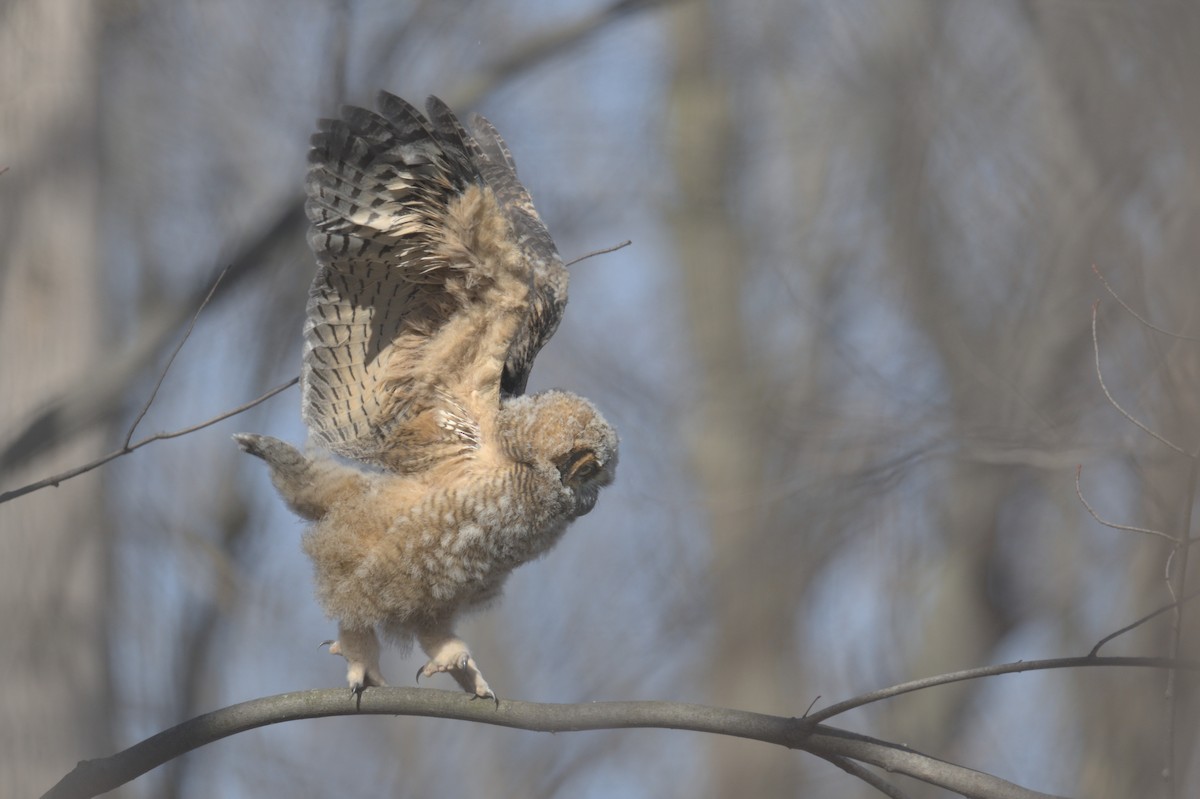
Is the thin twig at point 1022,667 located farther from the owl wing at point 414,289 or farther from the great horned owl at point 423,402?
the owl wing at point 414,289

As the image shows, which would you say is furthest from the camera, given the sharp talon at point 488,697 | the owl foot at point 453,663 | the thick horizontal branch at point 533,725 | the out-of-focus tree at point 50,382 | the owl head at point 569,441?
the out-of-focus tree at point 50,382

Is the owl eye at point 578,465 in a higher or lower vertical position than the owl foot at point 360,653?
higher

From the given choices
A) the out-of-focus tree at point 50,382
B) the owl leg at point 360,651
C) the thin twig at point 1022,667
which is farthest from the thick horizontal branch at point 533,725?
the out-of-focus tree at point 50,382

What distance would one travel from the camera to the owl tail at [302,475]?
12.4 ft

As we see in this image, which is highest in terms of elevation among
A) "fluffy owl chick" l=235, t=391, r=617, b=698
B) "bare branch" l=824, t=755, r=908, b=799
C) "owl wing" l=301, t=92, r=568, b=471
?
"owl wing" l=301, t=92, r=568, b=471

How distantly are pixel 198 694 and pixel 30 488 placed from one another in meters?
5.52

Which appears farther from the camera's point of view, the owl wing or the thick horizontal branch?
the owl wing

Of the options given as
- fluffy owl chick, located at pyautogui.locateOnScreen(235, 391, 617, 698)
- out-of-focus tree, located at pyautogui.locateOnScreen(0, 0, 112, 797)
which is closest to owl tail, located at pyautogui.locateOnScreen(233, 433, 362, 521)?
fluffy owl chick, located at pyautogui.locateOnScreen(235, 391, 617, 698)

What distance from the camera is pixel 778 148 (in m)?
10.9

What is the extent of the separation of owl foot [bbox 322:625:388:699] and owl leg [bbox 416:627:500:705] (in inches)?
5.9

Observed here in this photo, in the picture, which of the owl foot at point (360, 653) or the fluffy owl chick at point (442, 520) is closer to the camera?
the fluffy owl chick at point (442, 520)

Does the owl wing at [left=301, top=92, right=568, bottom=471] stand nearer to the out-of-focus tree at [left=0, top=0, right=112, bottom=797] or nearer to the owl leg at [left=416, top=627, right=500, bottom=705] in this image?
the owl leg at [left=416, top=627, right=500, bottom=705]

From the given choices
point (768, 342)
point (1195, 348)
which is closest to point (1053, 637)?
point (768, 342)

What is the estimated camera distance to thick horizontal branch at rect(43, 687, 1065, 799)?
8.80ft
